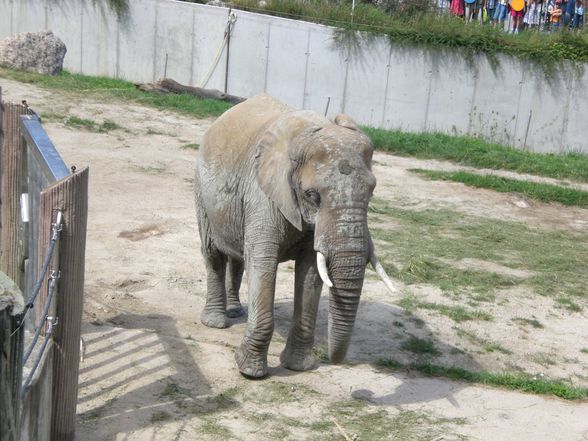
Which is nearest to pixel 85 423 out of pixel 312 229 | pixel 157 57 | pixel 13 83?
pixel 312 229

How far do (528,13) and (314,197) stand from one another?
15.3 metres

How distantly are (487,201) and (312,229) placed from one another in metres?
7.29

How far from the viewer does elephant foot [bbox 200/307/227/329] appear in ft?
25.7

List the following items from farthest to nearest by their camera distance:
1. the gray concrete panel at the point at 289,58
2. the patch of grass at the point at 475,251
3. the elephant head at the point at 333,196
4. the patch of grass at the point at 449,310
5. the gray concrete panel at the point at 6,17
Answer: the gray concrete panel at the point at 6,17
the gray concrete panel at the point at 289,58
the patch of grass at the point at 475,251
the patch of grass at the point at 449,310
the elephant head at the point at 333,196

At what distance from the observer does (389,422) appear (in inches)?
247

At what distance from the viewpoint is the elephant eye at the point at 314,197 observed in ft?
20.0

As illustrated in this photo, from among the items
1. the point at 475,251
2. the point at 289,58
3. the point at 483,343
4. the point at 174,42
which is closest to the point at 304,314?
the point at 483,343

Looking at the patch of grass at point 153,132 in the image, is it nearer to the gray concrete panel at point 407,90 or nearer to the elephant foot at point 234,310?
the gray concrete panel at point 407,90

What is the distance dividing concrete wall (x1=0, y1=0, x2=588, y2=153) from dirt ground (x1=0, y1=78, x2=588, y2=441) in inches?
298

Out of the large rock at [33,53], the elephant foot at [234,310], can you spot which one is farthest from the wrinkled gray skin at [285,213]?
the large rock at [33,53]

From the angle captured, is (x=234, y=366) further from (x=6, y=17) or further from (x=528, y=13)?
(x=6, y=17)

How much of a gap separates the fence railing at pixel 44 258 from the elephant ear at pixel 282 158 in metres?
1.59

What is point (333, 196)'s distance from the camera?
5.96 m

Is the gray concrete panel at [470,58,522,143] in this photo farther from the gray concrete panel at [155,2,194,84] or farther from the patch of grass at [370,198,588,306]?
the patch of grass at [370,198,588,306]
